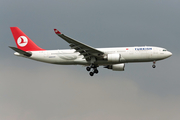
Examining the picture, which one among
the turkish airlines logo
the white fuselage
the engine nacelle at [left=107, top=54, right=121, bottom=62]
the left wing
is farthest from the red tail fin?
the engine nacelle at [left=107, top=54, right=121, bottom=62]

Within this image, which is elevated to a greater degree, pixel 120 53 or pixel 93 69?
pixel 120 53

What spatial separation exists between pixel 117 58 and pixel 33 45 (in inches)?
586

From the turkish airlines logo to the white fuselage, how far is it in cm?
461

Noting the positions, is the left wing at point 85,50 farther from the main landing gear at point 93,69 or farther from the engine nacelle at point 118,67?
the engine nacelle at point 118,67

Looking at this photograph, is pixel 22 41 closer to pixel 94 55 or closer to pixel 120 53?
pixel 94 55

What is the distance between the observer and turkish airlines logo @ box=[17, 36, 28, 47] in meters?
51.1

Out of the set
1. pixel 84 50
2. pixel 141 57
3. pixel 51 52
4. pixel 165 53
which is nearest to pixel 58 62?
pixel 51 52

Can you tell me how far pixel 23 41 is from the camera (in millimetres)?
51312

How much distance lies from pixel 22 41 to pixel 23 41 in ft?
0.58

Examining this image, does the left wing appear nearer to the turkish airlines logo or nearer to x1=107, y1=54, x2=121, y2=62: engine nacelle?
x1=107, y1=54, x2=121, y2=62: engine nacelle

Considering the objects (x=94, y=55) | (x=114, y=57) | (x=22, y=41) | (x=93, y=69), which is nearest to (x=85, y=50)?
(x=94, y=55)

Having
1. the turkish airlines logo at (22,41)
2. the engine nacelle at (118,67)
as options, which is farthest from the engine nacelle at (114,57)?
the turkish airlines logo at (22,41)

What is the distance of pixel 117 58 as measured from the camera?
44.4 metres

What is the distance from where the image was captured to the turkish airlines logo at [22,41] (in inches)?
2010
